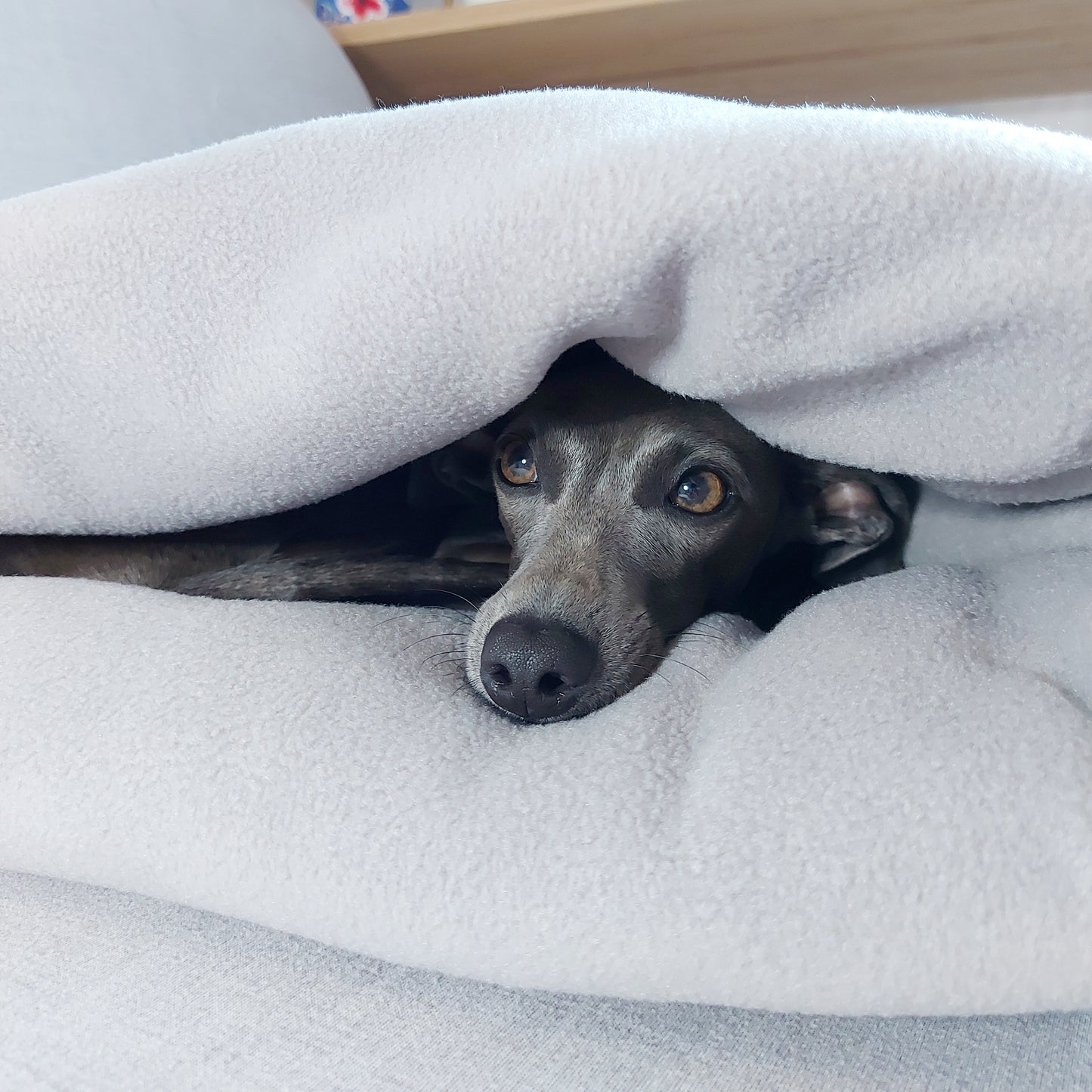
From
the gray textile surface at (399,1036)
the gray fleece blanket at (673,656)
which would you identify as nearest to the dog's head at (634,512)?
the gray fleece blanket at (673,656)

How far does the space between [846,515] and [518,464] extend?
1.50 ft

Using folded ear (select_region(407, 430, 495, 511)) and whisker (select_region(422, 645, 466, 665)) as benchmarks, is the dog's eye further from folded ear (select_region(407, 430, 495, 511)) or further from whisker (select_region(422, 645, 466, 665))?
whisker (select_region(422, 645, 466, 665))

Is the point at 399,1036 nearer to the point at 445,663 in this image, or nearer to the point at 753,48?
the point at 445,663

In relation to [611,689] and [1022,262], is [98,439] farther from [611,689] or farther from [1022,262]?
[1022,262]

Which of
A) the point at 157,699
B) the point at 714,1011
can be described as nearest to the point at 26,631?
the point at 157,699

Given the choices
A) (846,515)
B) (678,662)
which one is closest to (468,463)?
(846,515)

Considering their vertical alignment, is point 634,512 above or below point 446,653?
above

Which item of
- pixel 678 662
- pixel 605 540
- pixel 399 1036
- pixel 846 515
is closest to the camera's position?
pixel 399 1036

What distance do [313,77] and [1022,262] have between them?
179cm

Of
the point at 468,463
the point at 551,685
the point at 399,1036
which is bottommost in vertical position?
the point at 399,1036

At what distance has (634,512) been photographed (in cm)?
115

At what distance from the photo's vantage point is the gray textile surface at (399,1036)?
53 centimetres

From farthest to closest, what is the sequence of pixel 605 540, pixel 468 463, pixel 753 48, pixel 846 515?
pixel 753 48
pixel 468 463
pixel 846 515
pixel 605 540

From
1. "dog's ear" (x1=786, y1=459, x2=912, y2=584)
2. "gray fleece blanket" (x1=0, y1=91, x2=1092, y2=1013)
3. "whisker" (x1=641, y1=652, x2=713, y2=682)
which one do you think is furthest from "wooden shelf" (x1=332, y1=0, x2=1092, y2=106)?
"whisker" (x1=641, y1=652, x2=713, y2=682)
